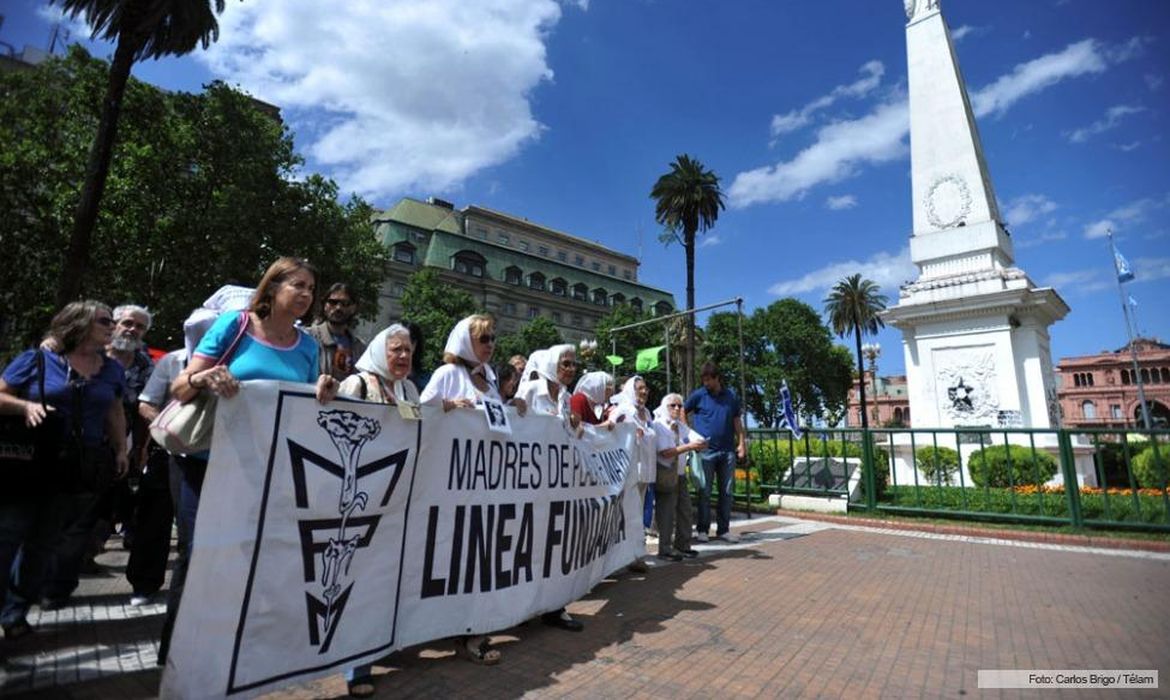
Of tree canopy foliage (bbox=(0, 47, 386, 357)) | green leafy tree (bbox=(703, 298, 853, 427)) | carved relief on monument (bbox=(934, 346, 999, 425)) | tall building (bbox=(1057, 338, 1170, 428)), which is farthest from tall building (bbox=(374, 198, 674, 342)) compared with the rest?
tall building (bbox=(1057, 338, 1170, 428))

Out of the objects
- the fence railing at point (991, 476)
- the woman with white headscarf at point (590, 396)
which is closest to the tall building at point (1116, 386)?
the fence railing at point (991, 476)

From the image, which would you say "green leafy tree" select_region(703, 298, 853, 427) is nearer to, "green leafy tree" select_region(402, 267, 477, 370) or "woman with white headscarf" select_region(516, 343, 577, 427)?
"green leafy tree" select_region(402, 267, 477, 370)

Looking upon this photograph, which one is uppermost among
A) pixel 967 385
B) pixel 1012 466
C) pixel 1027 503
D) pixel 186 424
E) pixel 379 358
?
pixel 967 385

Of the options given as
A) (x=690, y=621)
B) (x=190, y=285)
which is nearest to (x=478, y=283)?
(x=190, y=285)

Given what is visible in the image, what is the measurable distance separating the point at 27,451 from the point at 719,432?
6.49m

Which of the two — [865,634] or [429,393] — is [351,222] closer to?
[429,393]

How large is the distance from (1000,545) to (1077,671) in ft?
16.9

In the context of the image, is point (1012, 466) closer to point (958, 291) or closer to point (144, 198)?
point (958, 291)

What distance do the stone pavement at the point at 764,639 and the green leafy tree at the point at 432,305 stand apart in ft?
114

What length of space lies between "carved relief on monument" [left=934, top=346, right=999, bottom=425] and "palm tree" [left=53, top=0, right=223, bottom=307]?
19468 mm

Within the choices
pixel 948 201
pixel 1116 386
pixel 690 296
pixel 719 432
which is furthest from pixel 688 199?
pixel 1116 386

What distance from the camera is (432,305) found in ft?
136

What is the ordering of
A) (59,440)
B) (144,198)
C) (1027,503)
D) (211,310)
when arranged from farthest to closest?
(144,198) < (1027,503) < (211,310) < (59,440)

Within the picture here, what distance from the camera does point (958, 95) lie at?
16.2 metres
